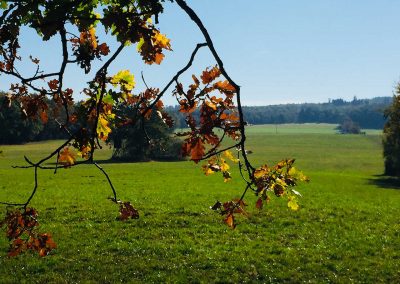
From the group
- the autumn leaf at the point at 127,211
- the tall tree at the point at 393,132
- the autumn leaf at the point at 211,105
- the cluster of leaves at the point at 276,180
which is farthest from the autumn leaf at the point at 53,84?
the tall tree at the point at 393,132

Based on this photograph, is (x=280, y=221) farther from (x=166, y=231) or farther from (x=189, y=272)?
(x=189, y=272)

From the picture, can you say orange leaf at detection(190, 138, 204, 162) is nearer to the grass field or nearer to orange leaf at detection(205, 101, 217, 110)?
orange leaf at detection(205, 101, 217, 110)

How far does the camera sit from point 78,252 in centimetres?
1412

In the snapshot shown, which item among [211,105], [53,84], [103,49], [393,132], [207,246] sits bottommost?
[207,246]

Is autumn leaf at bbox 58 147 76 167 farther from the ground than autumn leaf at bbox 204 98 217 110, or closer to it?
closer to it

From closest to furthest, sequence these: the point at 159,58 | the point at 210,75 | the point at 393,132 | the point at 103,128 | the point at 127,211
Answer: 1. the point at 210,75
2. the point at 159,58
3. the point at 127,211
4. the point at 103,128
5. the point at 393,132

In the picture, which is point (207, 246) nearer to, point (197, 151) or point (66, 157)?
point (66, 157)

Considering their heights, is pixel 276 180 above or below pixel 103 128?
below

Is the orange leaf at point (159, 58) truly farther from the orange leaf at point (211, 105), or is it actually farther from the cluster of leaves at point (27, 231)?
the cluster of leaves at point (27, 231)

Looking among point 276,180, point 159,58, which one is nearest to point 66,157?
point 159,58

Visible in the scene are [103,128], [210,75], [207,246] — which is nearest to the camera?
[210,75]

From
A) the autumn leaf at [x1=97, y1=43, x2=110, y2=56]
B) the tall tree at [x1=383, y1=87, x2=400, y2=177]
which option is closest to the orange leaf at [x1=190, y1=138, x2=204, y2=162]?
the autumn leaf at [x1=97, y1=43, x2=110, y2=56]

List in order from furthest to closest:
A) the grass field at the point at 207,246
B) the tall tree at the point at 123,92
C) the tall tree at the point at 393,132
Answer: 1. the tall tree at the point at 393,132
2. the grass field at the point at 207,246
3. the tall tree at the point at 123,92

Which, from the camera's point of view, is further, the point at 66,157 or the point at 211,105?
the point at 66,157
